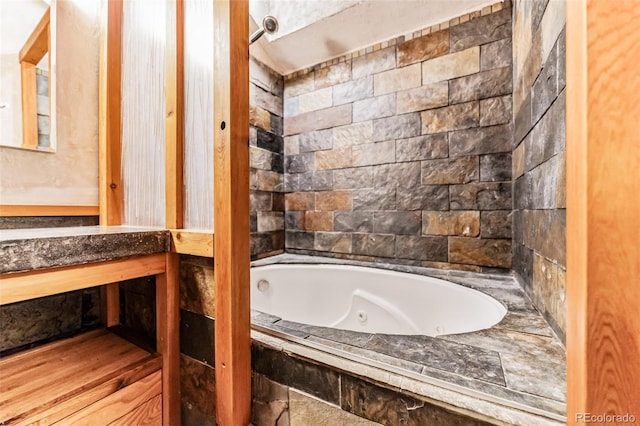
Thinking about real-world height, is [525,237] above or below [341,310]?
above

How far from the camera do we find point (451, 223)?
156 centimetres

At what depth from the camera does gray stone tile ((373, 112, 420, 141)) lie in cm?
166

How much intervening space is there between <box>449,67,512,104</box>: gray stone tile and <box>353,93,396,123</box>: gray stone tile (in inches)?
14.1

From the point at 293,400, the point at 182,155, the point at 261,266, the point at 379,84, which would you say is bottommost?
the point at 293,400

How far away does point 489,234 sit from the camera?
147cm

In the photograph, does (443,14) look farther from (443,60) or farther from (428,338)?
(428,338)

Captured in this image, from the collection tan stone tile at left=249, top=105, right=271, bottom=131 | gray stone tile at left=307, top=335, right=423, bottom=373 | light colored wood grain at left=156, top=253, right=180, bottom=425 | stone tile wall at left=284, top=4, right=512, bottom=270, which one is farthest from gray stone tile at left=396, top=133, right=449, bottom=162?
light colored wood grain at left=156, top=253, right=180, bottom=425

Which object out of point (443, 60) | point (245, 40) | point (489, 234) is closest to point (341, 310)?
point (489, 234)

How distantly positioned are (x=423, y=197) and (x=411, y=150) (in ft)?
1.02

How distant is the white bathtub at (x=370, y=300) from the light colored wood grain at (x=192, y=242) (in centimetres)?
92

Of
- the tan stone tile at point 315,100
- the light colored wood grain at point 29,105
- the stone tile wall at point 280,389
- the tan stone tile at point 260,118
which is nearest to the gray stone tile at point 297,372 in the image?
the stone tile wall at point 280,389

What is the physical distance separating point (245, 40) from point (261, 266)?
1352 mm

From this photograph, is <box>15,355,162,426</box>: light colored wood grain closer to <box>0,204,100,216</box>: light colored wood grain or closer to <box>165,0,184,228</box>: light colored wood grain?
<box>165,0,184,228</box>: light colored wood grain

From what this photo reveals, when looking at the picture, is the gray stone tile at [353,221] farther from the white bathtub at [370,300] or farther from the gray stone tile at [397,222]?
the white bathtub at [370,300]
